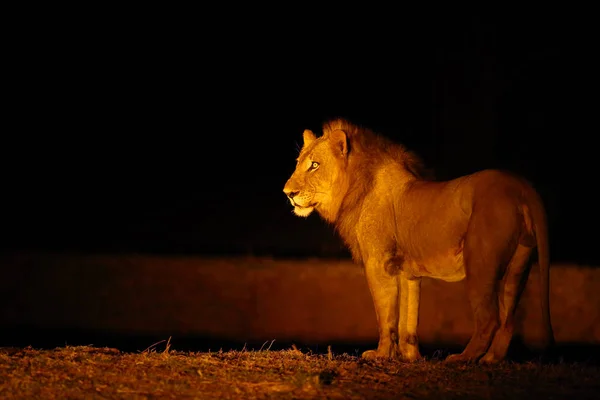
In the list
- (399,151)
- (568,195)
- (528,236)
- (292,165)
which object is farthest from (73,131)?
(528,236)

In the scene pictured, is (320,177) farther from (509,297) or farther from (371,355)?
(509,297)

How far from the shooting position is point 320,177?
302 inches

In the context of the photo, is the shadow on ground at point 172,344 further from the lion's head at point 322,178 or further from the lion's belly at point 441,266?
the lion's belly at point 441,266

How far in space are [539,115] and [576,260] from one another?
14.7 feet

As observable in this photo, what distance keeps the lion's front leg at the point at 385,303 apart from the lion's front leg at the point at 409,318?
0.08 metres

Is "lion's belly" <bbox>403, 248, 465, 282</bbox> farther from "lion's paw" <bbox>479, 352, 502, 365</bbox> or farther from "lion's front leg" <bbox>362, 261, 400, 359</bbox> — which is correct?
"lion's paw" <bbox>479, 352, 502, 365</bbox>

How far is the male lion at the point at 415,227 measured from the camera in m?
6.38

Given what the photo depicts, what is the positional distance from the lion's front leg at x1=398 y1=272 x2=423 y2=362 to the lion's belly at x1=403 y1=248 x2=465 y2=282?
161 mm

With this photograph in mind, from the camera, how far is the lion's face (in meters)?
7.64

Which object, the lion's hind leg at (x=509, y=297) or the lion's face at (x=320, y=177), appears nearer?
the lion's hind leg at (x=509, y=297)

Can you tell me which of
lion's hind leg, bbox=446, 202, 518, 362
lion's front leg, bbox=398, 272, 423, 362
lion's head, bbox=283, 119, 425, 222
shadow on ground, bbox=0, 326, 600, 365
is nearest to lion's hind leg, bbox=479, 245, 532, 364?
lion's hind leg, bbox=446, 202, 518, 362

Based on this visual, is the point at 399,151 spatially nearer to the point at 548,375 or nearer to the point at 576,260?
the point at 548,375

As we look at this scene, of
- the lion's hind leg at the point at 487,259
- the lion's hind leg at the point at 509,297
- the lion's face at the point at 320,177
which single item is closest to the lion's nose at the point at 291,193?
the lion's face at the point at 320,177

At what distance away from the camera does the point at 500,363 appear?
6.39 meters
